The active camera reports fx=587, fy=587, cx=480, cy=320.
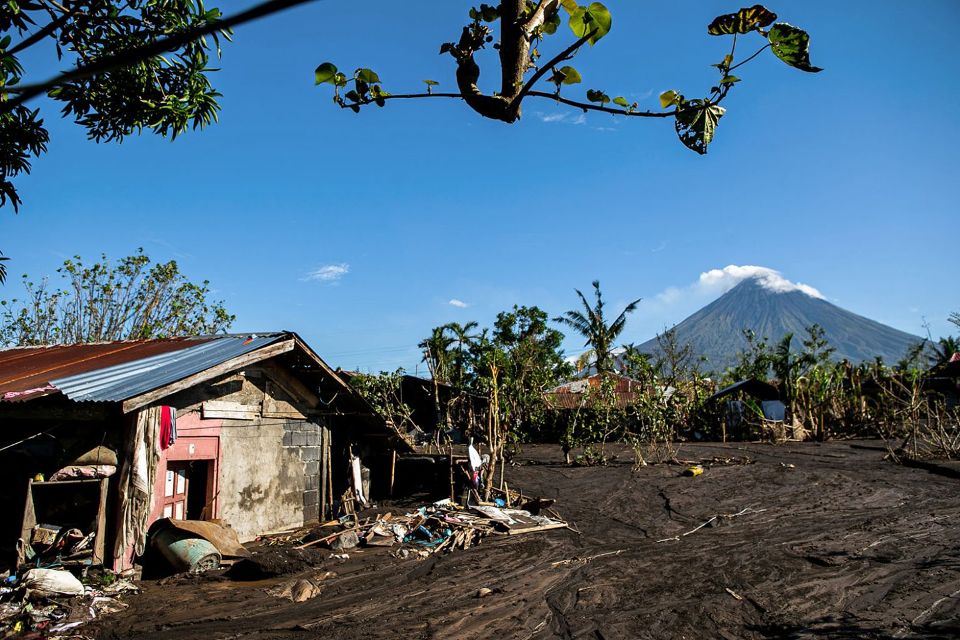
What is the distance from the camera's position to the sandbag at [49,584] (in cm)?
738

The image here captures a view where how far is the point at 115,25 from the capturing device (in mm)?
8875

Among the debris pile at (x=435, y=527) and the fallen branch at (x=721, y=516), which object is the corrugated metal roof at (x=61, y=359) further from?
the fallen branch at (x=721, y=516)

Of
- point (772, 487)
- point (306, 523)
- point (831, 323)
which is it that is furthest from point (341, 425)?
point (831, 323)

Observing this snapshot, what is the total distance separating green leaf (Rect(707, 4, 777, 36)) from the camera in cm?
167

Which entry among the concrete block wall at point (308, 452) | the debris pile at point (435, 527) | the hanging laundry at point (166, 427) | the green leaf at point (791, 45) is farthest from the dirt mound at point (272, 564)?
the green leaf at point (791, 45)

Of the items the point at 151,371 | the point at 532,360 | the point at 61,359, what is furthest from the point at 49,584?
the point at 532,360

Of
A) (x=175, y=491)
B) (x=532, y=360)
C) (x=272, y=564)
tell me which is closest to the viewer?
(x=272, y=564)

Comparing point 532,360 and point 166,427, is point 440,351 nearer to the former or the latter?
point 532,360

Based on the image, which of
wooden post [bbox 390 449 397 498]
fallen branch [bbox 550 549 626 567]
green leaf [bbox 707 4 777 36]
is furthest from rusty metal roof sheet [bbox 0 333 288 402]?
green leaf [bbox 707 4 777 36]

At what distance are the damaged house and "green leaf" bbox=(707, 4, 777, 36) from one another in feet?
29.1

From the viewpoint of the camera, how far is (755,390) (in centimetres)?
3269

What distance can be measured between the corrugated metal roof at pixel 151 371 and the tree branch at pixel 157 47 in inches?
317

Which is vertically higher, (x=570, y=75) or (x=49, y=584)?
(x=570, y=75)

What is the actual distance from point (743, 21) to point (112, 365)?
11.5 meters
